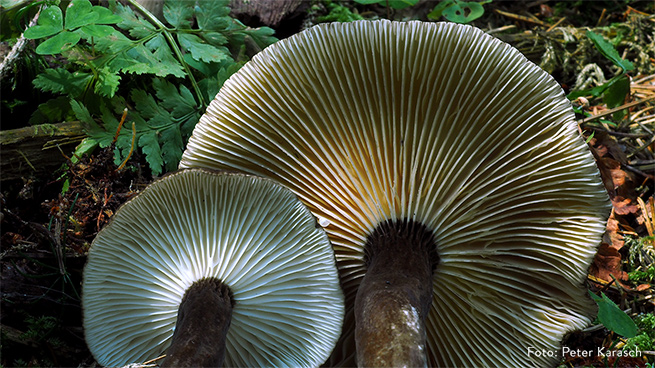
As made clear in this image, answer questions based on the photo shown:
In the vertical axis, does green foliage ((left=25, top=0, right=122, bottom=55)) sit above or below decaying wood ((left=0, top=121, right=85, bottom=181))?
above

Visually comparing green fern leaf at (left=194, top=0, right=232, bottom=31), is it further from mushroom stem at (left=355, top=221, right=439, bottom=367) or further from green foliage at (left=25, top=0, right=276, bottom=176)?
mushroom stem at (left=355, top=221, right=439, bottom=367)

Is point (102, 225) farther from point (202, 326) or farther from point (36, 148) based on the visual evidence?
point (202, 326)

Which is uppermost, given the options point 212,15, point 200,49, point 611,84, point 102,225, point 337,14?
point 611,84

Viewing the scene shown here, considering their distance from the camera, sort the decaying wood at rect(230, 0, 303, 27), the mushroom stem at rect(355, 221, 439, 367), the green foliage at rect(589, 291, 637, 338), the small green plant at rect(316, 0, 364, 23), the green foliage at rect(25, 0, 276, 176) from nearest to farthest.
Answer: the mushroom stem at rect(355, 221, 439, 367) → the green foliage at rect(589, 291, 637, 338) → the green foliage at rect(25, 0, 276, 176) → the decaying wood at rect(230, 0, 303, 27) → the small green plant at rect(316, 0, 364, 23)

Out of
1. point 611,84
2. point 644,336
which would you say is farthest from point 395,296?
point 611,84

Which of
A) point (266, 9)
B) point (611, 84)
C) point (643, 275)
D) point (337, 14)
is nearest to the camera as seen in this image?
point (643, 275)

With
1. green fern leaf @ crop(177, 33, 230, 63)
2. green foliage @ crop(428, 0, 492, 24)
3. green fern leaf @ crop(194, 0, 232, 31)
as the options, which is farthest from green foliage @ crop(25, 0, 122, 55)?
green foliage @ crop(428, 0, 492, 24)

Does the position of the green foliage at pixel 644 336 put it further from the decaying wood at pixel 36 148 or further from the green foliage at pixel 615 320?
the decaying wood at pixel 36 148

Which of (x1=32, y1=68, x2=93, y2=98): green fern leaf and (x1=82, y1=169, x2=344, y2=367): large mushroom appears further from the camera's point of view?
(x1=32, y1=68, x2=93, y2=98): green fern leaf

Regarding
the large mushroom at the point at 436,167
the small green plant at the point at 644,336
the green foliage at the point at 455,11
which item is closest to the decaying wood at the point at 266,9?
the green foliage at the point at 455,11
